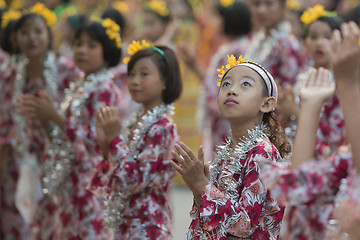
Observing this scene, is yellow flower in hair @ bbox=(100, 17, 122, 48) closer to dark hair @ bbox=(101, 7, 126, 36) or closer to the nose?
the nose

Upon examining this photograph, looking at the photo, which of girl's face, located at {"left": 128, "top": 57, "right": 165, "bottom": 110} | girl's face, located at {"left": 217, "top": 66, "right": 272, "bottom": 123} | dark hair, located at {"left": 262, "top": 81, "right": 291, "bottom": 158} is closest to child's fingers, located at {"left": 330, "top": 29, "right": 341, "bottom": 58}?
girl's face, located at {"left": 217, "top": 66, "right": 272, "bottom": 123}

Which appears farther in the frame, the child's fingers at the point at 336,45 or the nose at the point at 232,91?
the nose at the point at 232,91

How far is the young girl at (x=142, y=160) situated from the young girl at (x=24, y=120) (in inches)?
58.3

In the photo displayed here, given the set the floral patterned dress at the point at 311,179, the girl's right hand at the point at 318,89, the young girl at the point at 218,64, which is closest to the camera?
the floral patterned dress at the point at 311,179

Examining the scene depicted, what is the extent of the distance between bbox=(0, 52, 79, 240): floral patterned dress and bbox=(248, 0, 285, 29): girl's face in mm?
1680

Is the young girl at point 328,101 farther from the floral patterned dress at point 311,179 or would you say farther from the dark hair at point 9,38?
the dark hair at point 9,38

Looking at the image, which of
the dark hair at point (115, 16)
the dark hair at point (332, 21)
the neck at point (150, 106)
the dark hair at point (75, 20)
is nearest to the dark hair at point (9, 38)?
the dark hair at point (115, 16)

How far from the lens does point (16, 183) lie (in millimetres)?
5430

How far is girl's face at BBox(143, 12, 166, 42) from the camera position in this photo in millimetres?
7242

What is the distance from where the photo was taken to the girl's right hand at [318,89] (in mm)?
2439

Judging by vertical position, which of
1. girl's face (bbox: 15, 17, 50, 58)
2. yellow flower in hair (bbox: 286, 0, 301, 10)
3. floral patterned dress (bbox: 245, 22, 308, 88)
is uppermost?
yellow flower in hair (bbox: 286, 0, 301, 10)

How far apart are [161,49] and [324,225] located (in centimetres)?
170

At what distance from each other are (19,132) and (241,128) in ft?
8.90

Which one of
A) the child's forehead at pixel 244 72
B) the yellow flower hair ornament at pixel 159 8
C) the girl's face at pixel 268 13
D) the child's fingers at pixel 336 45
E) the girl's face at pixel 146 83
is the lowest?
the child's fingers at pixel 336 45
